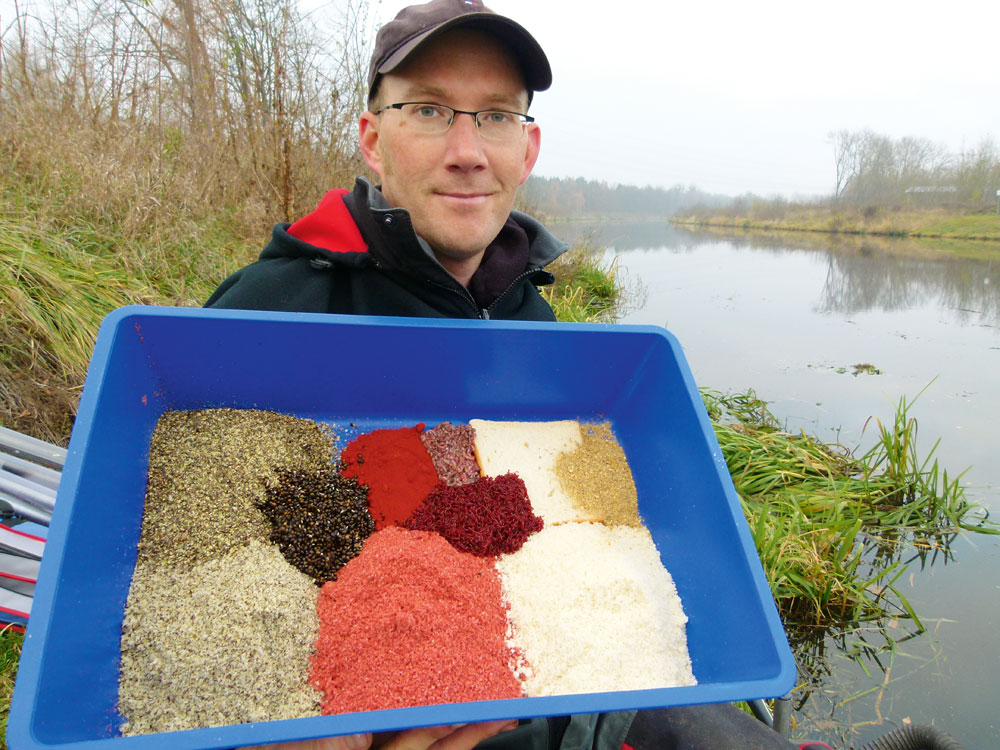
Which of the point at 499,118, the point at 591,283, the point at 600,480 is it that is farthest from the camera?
the point at 591,283

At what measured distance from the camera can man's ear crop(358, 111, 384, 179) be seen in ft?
4.99

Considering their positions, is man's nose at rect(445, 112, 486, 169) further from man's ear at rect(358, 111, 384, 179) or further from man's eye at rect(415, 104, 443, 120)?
man's ear at rect(358, 111, 384, 179)

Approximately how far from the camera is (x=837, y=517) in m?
2.93

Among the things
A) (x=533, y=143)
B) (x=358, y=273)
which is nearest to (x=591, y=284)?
(x=533, y=143)

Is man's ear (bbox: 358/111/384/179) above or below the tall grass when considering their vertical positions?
above

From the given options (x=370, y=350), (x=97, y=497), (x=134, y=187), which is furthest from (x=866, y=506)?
(x=134, y=187)

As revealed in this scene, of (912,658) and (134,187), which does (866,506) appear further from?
(134,187)

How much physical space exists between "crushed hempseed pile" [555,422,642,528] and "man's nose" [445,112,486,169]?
2.63 feet

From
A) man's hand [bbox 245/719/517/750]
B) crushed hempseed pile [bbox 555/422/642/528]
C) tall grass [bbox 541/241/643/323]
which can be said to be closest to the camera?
man's hand [bbox 245/719/517/750]

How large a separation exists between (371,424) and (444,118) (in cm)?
81

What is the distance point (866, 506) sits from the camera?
11.0 feet

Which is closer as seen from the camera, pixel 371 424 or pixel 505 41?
pixel 505 41

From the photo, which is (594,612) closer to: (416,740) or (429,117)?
(416,740)

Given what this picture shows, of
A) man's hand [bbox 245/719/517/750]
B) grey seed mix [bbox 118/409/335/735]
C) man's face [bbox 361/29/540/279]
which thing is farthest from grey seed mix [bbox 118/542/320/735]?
man's face [bbox 361/29/540/279]
